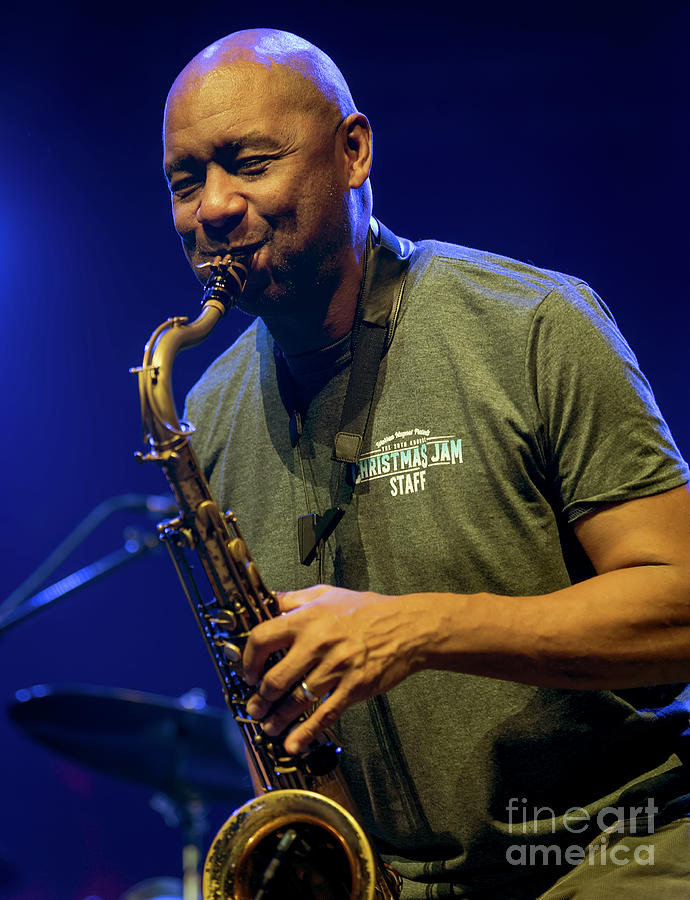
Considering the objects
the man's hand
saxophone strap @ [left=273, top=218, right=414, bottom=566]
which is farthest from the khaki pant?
saxophone strap @ [left=273, top=218, right=414, bottom=566]

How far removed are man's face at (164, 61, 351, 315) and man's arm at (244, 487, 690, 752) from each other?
0.97m

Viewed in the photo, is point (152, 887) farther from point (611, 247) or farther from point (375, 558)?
point (611, 247)

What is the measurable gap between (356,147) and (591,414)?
1.11 meters

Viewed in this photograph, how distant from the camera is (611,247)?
4.15 m

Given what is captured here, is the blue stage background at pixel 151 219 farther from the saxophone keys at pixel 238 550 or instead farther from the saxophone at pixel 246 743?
the saxophone keys at pixel 238 550

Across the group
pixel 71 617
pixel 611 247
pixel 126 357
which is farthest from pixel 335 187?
pixel 71 617

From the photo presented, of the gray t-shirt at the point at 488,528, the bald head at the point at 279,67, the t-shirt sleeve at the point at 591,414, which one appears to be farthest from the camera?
the bald head at the point at 279,67

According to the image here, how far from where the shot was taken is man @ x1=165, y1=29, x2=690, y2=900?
1873mm

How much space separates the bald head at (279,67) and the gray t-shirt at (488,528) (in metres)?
0.60

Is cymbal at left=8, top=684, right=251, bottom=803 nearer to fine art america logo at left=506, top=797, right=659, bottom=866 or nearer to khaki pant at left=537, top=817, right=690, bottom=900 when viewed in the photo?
fine art america logo at left=506, top=797, right=659, bottom=866

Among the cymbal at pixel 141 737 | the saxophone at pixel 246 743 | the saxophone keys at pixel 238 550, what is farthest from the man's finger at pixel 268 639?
the cymbal at pixel 141 737

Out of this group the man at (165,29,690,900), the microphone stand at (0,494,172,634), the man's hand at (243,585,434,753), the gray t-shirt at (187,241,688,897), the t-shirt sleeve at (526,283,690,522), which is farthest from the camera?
the microphone stand at (0,494,172,634)

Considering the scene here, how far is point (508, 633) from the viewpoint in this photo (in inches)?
72.9

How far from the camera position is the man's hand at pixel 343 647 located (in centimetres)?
177
